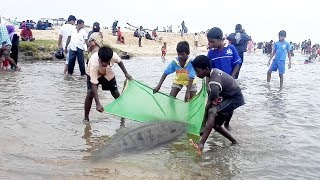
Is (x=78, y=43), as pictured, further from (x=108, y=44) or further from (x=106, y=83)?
(x=108, y=44)

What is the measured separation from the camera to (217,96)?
18.7ft

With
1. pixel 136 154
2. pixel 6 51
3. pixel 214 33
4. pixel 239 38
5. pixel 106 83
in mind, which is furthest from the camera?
pixel 6 51

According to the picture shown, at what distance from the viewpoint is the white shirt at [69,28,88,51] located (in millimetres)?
13047

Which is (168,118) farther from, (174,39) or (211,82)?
(174,39)

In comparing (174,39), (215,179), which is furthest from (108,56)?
(174,39)

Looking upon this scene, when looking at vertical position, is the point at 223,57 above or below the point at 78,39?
below

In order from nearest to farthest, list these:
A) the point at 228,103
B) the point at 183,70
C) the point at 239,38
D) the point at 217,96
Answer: the point at 217,96 < the point at 228,103 < the point at 183,70 < the point at 239,38

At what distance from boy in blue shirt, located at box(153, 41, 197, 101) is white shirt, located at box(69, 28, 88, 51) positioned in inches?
247

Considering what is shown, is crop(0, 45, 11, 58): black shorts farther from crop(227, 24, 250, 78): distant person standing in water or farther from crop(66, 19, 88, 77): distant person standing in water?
crop(227, 24, 250, 78): distant person standing in water

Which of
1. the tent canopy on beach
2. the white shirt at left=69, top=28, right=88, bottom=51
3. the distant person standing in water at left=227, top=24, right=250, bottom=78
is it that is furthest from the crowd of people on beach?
the white shirt at left=69, top=28, right=88, bottom=51

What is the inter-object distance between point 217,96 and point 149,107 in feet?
4.77

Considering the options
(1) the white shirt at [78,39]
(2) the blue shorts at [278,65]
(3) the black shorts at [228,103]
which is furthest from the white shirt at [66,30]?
(3) the black shorts at [228,103]

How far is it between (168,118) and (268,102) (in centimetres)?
470

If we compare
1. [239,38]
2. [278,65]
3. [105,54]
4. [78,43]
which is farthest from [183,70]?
[278,65]
